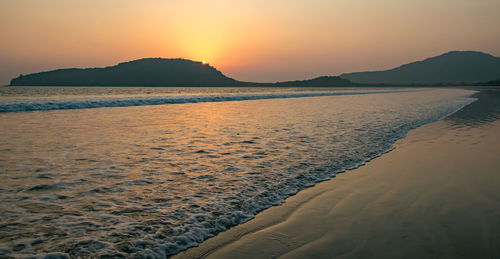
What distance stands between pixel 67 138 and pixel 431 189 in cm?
1088

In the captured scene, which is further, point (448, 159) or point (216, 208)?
point (448, 159)

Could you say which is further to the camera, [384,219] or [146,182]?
[146,182]

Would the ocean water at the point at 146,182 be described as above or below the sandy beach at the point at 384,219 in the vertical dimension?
above

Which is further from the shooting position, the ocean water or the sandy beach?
the ocean water

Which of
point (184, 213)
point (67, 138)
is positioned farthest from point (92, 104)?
point (184, 213)

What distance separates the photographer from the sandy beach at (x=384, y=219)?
3.37m

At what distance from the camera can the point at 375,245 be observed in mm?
3457

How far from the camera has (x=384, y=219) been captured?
13.8ft

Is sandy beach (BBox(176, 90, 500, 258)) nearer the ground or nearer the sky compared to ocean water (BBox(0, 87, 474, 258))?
nearer the ground

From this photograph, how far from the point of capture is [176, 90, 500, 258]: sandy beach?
337 cm

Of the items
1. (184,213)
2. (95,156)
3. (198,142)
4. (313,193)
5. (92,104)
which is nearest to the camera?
(184,213)

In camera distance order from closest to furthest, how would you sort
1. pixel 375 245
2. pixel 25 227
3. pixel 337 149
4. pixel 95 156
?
pixel 375 245 < pixel 25 227 < pixel 95 156 < pixel 337 149

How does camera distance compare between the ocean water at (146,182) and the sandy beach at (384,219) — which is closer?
the sandy beach at (384,219)

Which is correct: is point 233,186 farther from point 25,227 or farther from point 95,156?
point 95,156
